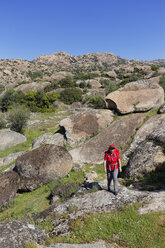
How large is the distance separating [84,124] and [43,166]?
6.84 meters

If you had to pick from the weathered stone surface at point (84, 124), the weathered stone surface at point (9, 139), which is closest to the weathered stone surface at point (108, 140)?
the weathered stone surface at point (84, 124)

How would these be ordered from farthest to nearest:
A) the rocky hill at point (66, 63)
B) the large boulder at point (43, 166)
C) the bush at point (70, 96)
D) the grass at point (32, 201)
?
1. the rocky hill at point (66, 63)
2. the bush at point (70, 96)
3. the large boulder at point (43, 166)
4. the grass at point (32, 201)

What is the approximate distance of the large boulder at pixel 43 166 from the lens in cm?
1097

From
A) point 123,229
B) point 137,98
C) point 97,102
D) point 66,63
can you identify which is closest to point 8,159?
point 137,98

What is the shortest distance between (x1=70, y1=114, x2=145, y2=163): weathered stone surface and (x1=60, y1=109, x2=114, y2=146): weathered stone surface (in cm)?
115

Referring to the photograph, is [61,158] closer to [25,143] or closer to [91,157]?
[91,157]

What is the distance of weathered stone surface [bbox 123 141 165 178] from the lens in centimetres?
900

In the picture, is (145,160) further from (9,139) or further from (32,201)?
(9,139)

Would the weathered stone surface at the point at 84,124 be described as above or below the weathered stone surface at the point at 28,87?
below

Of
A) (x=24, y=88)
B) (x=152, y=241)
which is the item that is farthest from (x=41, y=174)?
(x=24, y=88)

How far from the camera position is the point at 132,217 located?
5.02m

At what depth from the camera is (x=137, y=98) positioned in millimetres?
15836

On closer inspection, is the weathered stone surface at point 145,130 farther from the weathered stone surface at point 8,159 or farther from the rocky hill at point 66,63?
the rocky hill at point 66,63

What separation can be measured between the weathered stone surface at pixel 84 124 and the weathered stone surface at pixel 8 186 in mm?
5988
